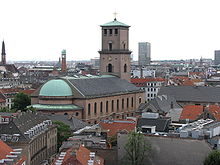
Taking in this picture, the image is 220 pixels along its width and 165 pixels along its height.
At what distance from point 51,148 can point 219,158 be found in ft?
79.2

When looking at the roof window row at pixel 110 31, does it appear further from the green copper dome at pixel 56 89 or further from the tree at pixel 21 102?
the green copper dome at pixel 56 89

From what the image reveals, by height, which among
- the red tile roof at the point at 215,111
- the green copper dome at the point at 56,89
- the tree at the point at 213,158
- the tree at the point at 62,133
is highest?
the green copper dome at the point at 56,89

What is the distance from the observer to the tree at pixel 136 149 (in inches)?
1863

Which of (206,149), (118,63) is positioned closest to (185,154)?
(206,149)

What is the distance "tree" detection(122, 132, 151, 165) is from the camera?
4731cm

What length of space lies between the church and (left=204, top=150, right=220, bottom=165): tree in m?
39.6

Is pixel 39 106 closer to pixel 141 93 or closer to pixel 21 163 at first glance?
pixel 141 93

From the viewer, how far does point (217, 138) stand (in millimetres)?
48219

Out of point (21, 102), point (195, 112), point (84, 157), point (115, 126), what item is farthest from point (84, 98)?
point (84, 157)

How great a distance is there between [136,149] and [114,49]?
61583mm

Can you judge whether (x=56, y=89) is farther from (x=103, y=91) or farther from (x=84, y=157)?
(x=84, y=157)

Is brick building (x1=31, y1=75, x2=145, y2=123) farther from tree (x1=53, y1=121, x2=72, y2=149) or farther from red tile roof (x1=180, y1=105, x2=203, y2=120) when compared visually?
red tile roof (x1=180, y1=105, x2=203, y2=120)

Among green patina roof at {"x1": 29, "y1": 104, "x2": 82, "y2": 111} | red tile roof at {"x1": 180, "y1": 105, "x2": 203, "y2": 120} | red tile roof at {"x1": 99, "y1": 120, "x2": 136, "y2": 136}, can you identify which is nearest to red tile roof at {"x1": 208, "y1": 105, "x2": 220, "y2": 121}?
red tile roof at {"x1": 180, "y1": 105, "x2": 203, "y2": 120}

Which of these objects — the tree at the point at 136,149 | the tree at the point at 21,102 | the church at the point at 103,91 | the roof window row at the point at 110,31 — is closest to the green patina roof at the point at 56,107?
the church at the point at 103,91
